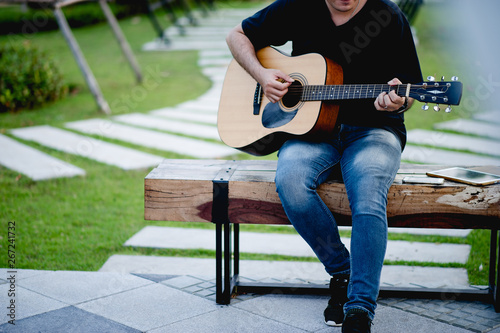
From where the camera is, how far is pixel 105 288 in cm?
295

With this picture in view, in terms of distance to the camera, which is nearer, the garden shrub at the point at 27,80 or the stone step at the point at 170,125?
the stone step at the point at 170,125

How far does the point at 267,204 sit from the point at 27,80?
655 cm

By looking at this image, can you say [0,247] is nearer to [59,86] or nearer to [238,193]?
[238,193]

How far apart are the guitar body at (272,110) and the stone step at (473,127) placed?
3931 mm

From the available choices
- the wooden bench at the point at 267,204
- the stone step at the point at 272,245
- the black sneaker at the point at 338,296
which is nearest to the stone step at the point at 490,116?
the stone step at the point at 272,245

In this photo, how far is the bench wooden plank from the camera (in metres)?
2.51

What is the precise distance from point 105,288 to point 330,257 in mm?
1225

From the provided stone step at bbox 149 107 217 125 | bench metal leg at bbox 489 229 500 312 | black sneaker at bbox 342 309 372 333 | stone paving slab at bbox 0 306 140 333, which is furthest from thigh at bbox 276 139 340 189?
stone step at bbox 149 107 217 125

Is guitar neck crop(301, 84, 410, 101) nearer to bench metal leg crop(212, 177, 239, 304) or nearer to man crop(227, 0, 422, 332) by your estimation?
man crop(227, 0, 422, 332)

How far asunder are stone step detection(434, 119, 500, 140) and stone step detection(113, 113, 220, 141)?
8.63 feet

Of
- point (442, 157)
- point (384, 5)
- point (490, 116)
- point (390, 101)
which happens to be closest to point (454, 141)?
point (442, 157)

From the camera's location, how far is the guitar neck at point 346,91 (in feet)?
8.15

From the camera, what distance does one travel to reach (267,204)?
2.66m

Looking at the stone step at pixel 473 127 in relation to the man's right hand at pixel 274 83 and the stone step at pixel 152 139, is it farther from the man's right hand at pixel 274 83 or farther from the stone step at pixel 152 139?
the man's right hand at pixel 274 83
